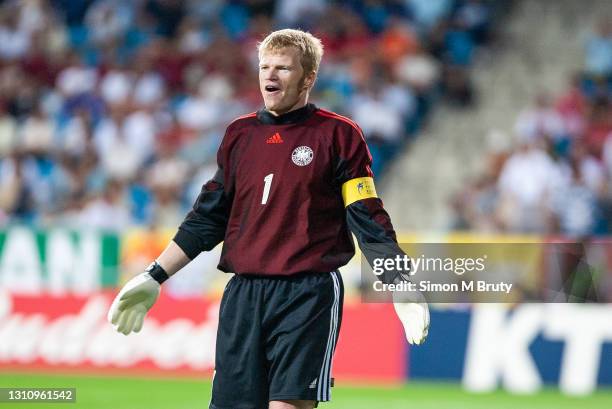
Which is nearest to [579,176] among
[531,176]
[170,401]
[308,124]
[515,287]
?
[531,176]

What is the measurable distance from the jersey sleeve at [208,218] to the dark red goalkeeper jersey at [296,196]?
0.05 meters

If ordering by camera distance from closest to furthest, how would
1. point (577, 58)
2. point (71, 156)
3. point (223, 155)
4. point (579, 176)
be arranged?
point (223, 155), point (579, 176), point (71, 156), point (577, 58)

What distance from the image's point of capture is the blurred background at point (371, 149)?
37.7ft

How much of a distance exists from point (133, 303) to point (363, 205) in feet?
3.79

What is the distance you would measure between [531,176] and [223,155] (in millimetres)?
9019

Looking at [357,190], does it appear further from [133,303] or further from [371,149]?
[371,149]

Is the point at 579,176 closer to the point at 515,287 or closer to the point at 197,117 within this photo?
the point at 515,287

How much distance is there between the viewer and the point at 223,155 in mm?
5266

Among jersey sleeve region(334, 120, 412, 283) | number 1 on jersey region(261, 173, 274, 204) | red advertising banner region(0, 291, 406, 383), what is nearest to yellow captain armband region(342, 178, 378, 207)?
jersey sleeve region(334, 120, 412, 283)

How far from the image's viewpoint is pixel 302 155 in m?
5.08

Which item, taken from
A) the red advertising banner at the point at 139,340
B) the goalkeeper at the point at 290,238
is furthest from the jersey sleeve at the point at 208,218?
the red advertising banner at the point at 139,340

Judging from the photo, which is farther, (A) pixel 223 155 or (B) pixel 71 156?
(B) pixel 71 156

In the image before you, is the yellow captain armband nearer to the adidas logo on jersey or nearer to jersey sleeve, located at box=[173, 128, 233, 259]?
the adidas logo on jersey

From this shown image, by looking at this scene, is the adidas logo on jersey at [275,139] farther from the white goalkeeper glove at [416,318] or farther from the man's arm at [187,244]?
the white goalkeeper glove at [416,318]
